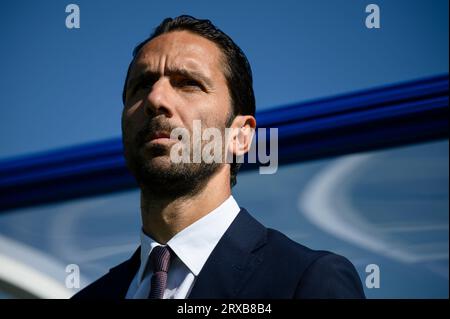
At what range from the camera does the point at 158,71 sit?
1.55 metres

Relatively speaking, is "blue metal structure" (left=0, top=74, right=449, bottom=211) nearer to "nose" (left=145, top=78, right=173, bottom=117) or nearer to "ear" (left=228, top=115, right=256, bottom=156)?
"ear" (left=228, top=115, right=256, bottom=156)

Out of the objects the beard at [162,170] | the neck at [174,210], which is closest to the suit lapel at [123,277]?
the neck at [174,210]

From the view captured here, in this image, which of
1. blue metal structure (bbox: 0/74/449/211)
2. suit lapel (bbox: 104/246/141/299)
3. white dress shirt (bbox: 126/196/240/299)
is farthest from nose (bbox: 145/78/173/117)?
blue metal structure (bbox: 0/74/449/211)

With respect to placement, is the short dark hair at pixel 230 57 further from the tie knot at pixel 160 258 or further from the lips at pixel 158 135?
the tie knot at pixel 160 258

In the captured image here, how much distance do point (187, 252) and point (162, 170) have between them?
232mm

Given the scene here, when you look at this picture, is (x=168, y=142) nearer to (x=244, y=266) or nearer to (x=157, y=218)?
(x=157, y=218)

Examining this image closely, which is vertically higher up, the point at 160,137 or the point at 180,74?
the point at 180,74

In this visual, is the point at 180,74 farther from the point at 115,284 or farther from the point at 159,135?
the point at 115,284

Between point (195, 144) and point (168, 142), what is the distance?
8cm

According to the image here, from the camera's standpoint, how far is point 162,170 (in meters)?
1.44

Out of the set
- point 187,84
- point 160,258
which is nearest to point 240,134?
point 187,84

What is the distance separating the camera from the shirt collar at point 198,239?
1.42 meters

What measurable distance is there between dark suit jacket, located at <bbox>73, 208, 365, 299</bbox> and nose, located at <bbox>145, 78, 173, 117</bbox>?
1.22ft

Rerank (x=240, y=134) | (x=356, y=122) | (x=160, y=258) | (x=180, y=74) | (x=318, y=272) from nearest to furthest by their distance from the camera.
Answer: (x=318, y=272), (x=160, y=258), (x=180, y=74), (x=240, y=134), (x=356, y=122)
